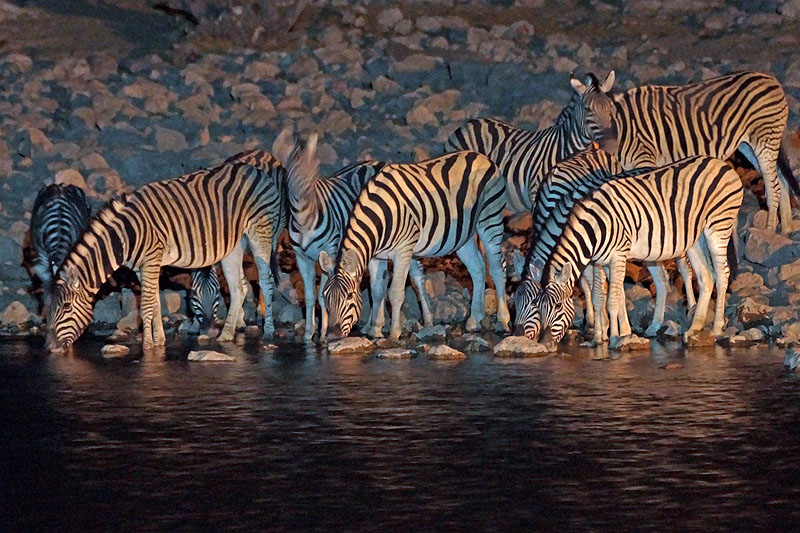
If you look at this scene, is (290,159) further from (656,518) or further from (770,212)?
(656,518)

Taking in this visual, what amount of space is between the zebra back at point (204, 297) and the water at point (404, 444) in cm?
264

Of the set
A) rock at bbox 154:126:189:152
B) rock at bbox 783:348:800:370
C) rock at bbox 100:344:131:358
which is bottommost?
rock at bbox 783:348:800:370

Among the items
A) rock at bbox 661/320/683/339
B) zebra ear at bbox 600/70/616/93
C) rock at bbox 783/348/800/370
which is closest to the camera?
rock at bbox 783/348/800/370

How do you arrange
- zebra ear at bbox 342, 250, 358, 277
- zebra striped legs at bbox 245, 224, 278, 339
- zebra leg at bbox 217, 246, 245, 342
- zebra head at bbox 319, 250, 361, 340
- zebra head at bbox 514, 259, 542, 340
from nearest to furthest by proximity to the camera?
zebra head at bbox 514, 259, 542, 340 < zebra head at bbox 319, 250, 361, 340 < zebra ear at bbox 342, 250, 358, 277 < zebra leg at bbox 217, 246, 245, 342 < zebra striped legs at bbox 245, 224, 278, 339

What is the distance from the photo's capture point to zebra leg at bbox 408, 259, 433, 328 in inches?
728

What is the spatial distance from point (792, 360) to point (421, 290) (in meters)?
5.24

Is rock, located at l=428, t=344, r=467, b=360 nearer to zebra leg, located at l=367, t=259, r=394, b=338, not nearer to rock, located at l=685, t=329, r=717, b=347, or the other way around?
zebra leg, located at l=367, t=259, r=394, b=338

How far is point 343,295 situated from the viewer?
16.4 metres

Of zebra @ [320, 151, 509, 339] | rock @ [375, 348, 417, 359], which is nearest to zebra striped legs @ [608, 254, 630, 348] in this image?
Result: rock @ [375, 348, 417, 359]

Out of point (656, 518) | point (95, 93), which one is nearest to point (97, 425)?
point (656, 518)

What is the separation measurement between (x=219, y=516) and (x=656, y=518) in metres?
2.32

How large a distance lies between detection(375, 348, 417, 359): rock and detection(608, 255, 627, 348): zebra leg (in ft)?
6.30

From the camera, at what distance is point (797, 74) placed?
80.6 ft

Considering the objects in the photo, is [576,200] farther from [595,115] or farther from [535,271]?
[595,115]
